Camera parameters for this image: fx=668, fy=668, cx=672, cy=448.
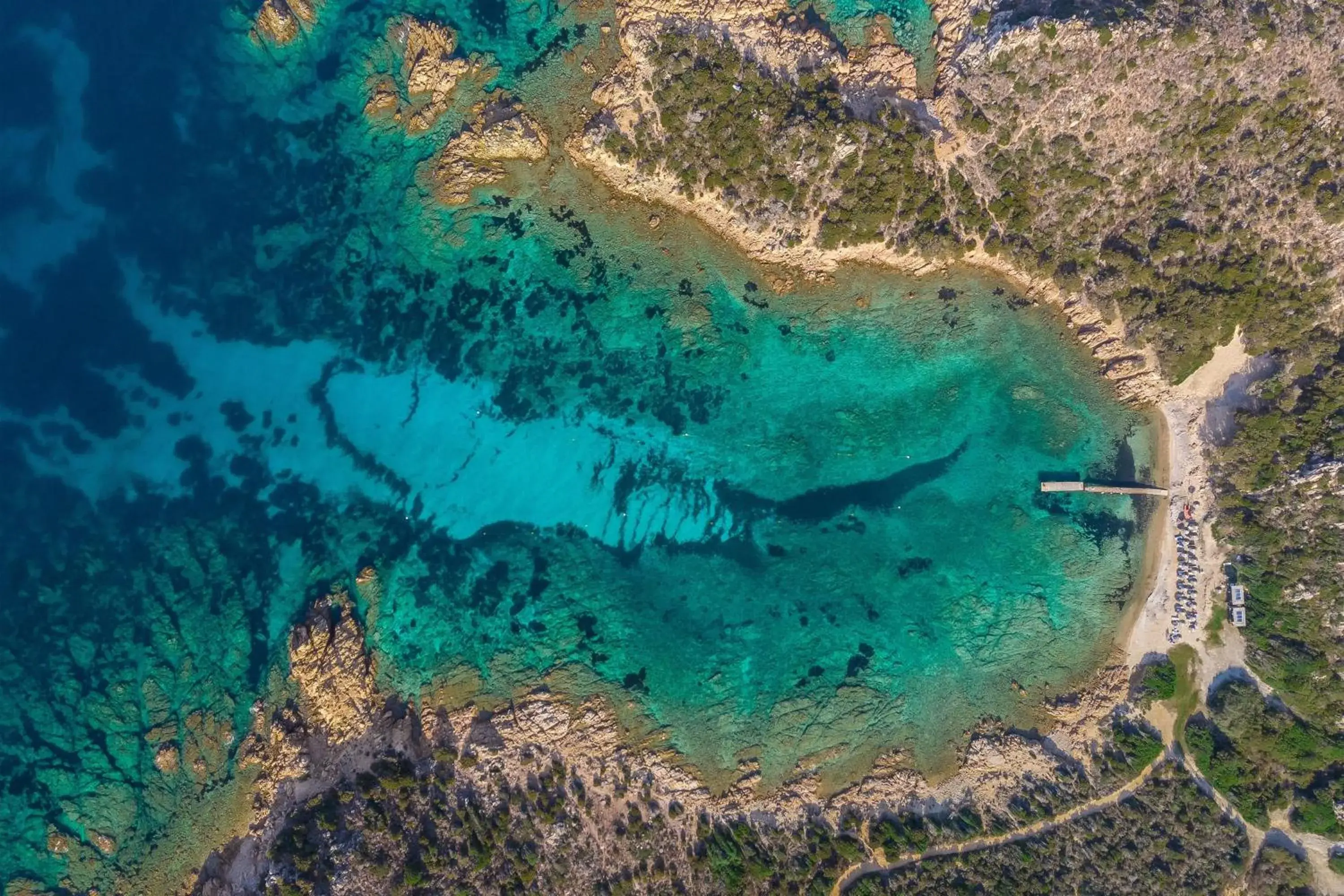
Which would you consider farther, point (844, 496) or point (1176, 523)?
point (844, 496)

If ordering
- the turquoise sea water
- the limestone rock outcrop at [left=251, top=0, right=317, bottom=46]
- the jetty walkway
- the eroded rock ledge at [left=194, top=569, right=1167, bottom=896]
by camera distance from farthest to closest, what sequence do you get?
the limestone rock outcrop at [left=251, top=0, right=317, bottom=46]
the jetty walkway
the turquoise sea water
the eroded rock ledge at [left=194, top=569, right=1167, bottom=896]

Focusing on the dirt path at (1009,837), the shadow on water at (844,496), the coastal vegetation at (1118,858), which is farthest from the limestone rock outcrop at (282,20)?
the coastal vegetation at (1118,858)

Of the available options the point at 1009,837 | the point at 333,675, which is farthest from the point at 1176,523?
the point at 333,675

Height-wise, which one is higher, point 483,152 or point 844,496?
point 483,152

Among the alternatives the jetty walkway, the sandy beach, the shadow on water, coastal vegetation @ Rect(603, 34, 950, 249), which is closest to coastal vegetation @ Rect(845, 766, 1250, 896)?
the sandy beach

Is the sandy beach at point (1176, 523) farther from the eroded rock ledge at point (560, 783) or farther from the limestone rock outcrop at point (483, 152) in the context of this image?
the limestone rock outcrop at point (483, 152)

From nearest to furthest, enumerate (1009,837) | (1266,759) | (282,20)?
1. (1009,837)
2. (1266,759)
3. (282,20)

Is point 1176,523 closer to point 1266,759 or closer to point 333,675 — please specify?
point 1266,759

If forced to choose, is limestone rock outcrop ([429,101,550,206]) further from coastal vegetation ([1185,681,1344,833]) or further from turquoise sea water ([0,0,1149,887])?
coastal vegetation ([1185,681,1344,833])
